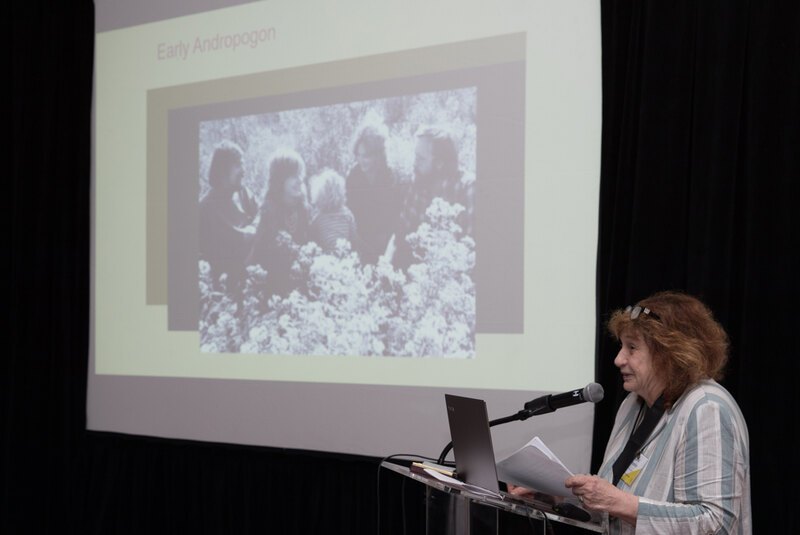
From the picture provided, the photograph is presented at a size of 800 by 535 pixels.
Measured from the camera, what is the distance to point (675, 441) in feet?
6.56

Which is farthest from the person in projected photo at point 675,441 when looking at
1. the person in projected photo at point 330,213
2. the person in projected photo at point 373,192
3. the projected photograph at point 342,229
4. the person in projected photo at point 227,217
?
the person in projected photo at point 227,217

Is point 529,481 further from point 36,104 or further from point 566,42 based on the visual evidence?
point 36,104

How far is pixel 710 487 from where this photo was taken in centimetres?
192

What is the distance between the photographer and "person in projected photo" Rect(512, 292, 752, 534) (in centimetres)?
193

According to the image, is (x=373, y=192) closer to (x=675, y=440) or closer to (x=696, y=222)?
(x=696, y=222)

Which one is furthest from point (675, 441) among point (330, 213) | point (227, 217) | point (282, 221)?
point (227, 217)

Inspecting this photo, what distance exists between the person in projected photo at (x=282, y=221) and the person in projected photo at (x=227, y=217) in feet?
→ 0.28

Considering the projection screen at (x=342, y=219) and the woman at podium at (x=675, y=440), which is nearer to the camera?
the woman at podium at (x=675, y=440)

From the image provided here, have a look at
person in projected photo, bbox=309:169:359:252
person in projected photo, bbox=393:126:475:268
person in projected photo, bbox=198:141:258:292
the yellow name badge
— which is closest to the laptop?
the yellow name badge

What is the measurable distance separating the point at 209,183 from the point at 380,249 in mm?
1059

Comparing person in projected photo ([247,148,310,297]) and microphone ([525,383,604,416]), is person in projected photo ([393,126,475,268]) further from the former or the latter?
microphone ([525,383,604,416])

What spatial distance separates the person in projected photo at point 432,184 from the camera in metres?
3.22

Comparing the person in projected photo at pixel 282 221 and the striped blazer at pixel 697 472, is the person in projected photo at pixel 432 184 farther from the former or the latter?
the striped blazer at pixel 697 472

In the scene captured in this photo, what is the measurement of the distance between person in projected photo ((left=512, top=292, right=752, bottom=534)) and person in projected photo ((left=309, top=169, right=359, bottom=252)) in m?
1.56
